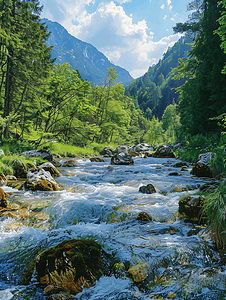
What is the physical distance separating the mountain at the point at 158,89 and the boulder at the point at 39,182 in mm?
96359

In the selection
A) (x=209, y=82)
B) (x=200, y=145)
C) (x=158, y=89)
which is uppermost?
(x=158, y=89)

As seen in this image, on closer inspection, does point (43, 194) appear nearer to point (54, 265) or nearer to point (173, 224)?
point (54, 265)

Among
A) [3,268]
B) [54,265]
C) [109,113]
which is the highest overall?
[109,113]

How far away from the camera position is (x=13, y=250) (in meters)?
2.95

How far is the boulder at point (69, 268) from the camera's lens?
7.20 ft

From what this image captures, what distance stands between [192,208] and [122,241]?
1.87 meters

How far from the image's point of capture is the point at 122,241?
3.17 meters

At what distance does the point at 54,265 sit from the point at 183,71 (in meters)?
20.8

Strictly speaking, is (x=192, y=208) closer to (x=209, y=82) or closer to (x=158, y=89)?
(x=209, y=82)

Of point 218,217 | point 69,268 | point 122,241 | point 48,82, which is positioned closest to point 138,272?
point 122,241

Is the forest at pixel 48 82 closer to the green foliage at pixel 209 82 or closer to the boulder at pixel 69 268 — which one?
the green foliage at pixel 209 82

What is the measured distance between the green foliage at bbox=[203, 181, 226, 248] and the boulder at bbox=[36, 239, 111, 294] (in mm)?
2008

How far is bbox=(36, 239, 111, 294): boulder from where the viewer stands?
2195 millimetres

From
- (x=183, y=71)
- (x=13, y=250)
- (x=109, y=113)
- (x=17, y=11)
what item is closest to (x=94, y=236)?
(x=13, y=250)
